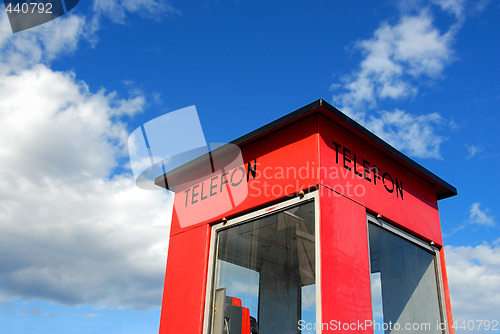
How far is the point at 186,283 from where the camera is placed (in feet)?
23.7

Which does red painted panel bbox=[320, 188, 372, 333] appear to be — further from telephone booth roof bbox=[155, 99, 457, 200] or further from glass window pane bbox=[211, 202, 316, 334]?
telephone booth roof bbox=[155, 99, 457, 200]

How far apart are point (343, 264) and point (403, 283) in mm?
2026

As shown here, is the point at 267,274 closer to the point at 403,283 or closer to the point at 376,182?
the point at 403,283

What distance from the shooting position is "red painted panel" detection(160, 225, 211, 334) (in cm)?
688

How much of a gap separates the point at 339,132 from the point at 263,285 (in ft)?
10.3

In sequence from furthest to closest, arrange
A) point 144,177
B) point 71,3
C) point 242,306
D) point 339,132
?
point 144,177
point 242,306
point 339,132
point 71,3

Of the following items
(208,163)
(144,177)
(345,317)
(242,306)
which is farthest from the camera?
(144,177)

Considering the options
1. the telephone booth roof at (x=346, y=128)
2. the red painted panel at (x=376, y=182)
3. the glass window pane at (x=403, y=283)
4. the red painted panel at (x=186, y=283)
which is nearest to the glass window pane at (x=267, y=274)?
the red painted panel at (x=186, y=283)

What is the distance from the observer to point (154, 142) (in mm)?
7641

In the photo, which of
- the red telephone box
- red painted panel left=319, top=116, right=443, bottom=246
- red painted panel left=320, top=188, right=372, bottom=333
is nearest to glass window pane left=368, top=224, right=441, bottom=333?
the red telephone box

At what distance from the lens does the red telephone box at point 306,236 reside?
5.98 m

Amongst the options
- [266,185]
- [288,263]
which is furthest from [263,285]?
[266,185]

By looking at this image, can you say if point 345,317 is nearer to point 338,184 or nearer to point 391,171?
point 338,184

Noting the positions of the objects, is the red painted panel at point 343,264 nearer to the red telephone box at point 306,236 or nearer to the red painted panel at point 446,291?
the red telephone box at point 306,236
